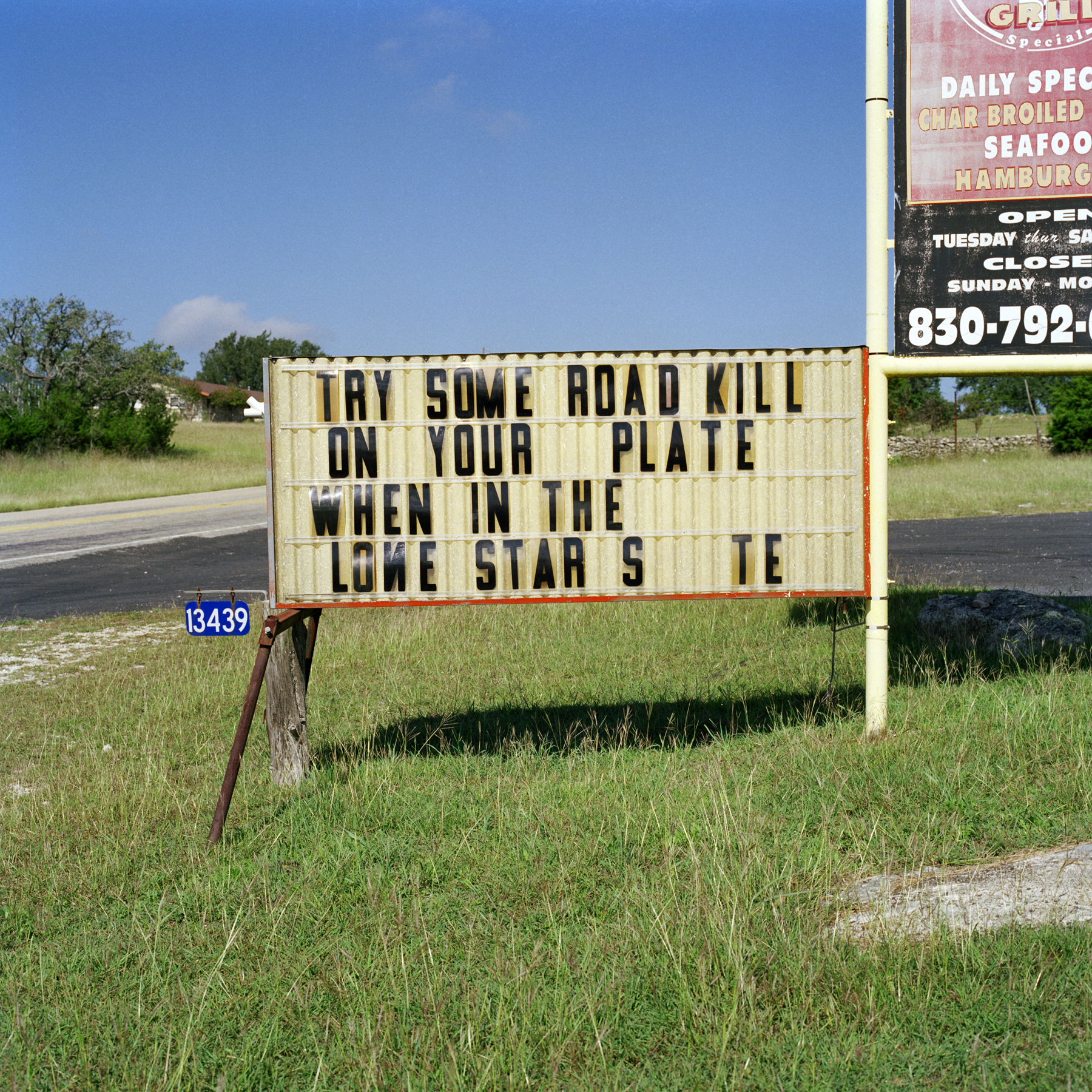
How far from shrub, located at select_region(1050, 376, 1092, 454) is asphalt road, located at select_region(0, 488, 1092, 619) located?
1694 cm

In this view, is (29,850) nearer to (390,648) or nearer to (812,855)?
(812,855)

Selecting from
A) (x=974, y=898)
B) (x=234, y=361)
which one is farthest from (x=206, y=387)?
(x=974, y=898)

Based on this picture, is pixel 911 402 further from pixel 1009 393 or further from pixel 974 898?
pixel 974 898

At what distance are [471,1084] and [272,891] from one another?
1.79 metres

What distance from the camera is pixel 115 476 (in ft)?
118

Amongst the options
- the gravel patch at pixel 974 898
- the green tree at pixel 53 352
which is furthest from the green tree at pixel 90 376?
the gravel patch at pixel 974 898

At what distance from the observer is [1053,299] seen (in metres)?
6.49

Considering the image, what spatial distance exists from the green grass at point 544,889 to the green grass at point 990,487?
15.6 meters

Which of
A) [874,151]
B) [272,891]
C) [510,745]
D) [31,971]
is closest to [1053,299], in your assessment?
[874,151]

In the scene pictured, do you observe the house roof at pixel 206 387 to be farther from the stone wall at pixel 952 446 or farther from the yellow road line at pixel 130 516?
the stone wall at pixel 952 446

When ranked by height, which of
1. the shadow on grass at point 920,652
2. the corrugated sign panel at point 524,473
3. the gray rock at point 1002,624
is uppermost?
the corrugated sign panel at point 524,473

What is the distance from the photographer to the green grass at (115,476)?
29781mm

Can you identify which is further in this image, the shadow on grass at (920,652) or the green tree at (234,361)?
the green tree at (234,361)

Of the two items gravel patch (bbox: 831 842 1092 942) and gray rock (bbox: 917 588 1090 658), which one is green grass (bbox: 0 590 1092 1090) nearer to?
gravel patch (bbox: 831 842 1092 942)
